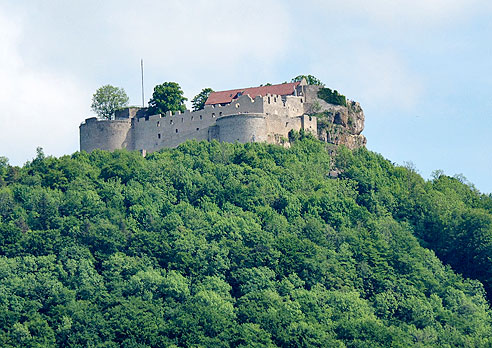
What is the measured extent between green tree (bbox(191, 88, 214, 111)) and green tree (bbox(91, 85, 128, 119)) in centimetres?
439

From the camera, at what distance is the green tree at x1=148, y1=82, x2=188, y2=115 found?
267 ft

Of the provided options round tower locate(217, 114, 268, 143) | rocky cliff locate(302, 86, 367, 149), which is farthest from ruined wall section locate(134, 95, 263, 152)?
rocky cliff locate(302, 86, 367, 149)

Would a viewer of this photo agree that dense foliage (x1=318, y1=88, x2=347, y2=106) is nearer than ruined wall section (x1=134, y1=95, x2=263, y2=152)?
No

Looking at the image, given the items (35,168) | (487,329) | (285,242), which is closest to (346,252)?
(285,242)

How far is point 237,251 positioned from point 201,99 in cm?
1709

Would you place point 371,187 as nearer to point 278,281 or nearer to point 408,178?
point 408,178

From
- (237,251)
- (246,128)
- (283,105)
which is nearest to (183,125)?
(246,128)

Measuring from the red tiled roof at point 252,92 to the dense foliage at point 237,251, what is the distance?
397 cm

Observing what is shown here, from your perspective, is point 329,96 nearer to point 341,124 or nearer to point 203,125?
point 341,124

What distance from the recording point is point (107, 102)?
8381 centimetres

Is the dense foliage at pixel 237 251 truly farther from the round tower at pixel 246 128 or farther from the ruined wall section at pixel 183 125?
the ruined wall section at pixel 183 125

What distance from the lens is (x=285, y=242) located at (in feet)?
226

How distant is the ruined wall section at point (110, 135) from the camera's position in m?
80.0

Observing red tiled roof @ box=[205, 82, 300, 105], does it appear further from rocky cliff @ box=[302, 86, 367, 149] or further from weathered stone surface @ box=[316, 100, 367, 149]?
weathered stone surface @ box=[316, 100, 367, 149]
